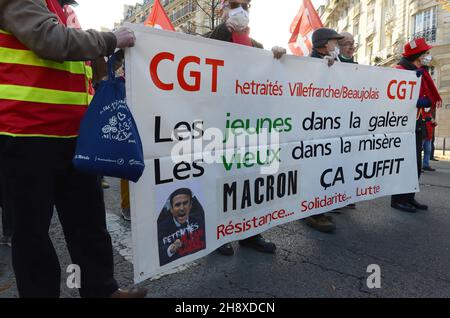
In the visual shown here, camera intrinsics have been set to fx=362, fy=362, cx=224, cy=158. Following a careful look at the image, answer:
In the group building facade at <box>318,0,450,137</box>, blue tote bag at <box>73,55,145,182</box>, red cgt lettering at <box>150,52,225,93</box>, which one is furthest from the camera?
building facade at <box>318,0,450,137</box>

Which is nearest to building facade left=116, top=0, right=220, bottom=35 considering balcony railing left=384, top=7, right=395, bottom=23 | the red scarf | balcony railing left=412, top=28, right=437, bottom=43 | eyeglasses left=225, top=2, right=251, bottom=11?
balcony railing left=384, top=7, right=395, bottom=23

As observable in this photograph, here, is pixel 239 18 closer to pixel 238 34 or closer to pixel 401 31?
pixel 238 34

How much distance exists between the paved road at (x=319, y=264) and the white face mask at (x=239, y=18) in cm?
193

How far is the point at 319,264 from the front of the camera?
2.82 metres

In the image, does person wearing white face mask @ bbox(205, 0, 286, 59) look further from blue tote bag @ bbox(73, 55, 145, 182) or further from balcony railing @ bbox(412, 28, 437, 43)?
balcony railing @ bbox(412, 28, 437, 43)

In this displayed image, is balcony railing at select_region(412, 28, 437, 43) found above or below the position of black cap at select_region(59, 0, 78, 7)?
above

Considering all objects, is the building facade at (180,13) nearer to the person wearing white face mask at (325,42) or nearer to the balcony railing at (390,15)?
the balcony railing at (390,15)

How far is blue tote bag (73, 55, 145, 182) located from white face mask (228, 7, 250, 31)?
5.18 feet

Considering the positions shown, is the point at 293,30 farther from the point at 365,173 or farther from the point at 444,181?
the point at 365,173

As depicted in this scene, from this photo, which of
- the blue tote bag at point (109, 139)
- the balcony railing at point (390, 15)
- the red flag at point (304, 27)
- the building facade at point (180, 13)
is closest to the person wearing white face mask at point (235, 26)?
the blue tote bag at point (109, 139)

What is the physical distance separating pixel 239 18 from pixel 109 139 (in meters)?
1.87

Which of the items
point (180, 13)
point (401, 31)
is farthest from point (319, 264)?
point (180, 13)

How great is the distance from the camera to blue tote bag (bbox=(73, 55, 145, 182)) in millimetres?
1725

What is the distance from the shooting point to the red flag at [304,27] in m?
7.59
